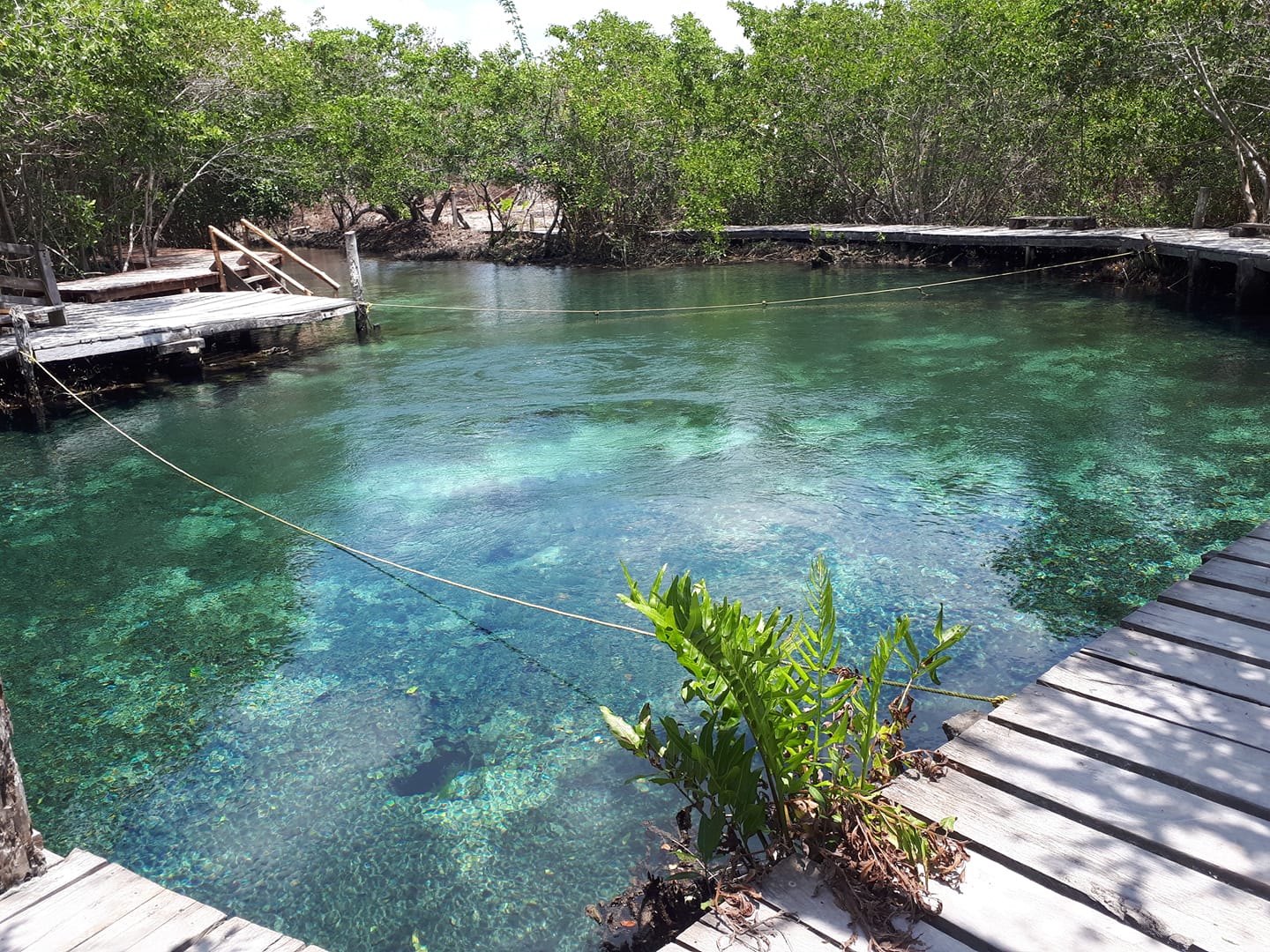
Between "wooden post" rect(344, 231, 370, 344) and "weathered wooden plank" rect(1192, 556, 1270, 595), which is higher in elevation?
"wooden post" rect(344, 231, 370, 344)

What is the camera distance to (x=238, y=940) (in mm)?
2590

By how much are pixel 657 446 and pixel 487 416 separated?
2224 millimetres

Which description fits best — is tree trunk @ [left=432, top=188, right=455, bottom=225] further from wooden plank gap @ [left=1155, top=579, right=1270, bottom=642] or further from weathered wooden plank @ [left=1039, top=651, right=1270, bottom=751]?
A: weathered wooden plank @ [left=1039, top=651, right=1270, bottom=751]

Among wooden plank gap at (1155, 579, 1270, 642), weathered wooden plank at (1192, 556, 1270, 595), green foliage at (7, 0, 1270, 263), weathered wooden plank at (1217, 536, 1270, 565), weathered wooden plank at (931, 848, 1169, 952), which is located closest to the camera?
weathered wooden plank at (931, 848, 1169, 952)

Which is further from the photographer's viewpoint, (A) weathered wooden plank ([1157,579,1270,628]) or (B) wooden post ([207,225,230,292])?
(B) wooden post ([207,225,230,292])

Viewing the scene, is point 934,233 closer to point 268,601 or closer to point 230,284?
point 230,284

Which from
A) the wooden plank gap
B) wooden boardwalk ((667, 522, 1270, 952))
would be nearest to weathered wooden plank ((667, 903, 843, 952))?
wooden boardwalk ((667, 522, 1270, 952))

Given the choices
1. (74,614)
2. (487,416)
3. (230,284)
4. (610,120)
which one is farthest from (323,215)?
(74,614)

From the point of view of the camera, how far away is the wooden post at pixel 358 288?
13.8 metres

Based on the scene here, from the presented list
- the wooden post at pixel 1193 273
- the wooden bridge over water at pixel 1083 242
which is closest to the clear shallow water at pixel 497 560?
the wooden bridge over water at pixel 1083 242

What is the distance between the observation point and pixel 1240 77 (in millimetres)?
13805

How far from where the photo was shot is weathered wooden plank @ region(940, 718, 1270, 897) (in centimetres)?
255

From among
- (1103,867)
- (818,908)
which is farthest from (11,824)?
(1103,867)

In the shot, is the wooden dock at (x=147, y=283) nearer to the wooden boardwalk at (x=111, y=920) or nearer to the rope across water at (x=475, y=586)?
the rope across water at (x=475, y=586)
